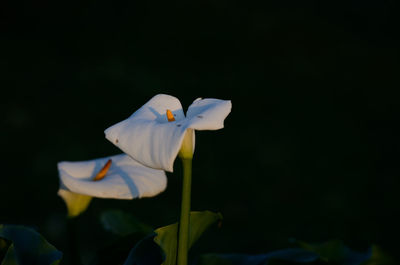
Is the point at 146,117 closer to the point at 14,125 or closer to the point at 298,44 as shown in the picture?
the point at 14,125

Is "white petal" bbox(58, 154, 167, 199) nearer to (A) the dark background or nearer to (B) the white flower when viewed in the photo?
(B) the white flower

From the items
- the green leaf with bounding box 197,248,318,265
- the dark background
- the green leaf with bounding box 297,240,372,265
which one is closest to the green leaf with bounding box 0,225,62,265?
the green leaf with bounding box 197,248,318,265

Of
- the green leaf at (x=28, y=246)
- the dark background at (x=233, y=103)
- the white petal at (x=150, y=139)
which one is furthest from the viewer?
the dark background at (x=233, y=103)

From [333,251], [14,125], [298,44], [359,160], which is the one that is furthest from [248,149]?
[333,251]

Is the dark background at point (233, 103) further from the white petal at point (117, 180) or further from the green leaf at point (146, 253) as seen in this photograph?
the green leaf at point (146, 253)

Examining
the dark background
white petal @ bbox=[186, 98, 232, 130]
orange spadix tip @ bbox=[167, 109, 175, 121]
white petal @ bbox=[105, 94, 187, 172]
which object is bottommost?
the dark background

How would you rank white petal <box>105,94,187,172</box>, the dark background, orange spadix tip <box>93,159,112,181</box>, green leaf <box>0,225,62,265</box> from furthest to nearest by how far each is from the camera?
the dark background, orange spadix tip <box>93,159,112,181</box>, green leaf <box>0,225,62,265</box>, white petal <box>105,94,187,172</box>

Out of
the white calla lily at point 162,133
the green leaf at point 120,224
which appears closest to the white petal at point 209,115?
the white calla lily at point 162,133
